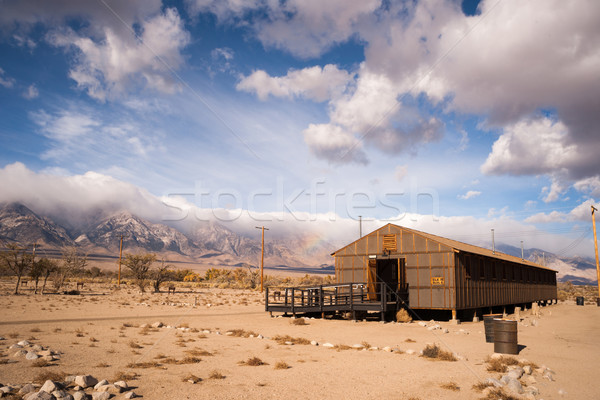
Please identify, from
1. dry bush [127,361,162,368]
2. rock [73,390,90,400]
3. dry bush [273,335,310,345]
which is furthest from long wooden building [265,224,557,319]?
rock [73,390,90,400]

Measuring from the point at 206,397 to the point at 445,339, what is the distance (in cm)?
1180

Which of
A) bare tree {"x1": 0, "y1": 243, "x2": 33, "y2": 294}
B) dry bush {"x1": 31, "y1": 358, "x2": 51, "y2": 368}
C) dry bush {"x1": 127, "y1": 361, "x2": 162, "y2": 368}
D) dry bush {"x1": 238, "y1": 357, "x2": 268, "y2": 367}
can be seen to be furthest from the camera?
bare tree {"x1": 0, "y1": 243, "x2": 33, "y2": 294}

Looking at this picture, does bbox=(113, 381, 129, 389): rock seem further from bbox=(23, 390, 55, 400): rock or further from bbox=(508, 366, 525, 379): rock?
bbox=(508, 366, 525, 379): rock

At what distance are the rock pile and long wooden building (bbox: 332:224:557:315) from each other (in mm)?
17126

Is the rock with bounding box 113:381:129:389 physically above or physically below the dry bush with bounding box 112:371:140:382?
Answer: above

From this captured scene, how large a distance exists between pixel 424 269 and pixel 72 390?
68.5 feet

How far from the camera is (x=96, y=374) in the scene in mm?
9398

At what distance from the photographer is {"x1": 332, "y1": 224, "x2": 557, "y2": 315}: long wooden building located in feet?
78.9

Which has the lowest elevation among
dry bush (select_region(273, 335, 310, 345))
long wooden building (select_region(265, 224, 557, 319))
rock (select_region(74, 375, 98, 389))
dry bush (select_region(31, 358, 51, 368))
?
dry bush (select_region(273, 335, 310, 345))

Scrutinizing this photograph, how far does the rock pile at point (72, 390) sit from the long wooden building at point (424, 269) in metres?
17.1

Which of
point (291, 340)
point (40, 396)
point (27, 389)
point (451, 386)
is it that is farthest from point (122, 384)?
point (291, 340)

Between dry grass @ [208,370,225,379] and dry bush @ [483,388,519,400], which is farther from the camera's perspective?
dry grass @ [208,370,225,379]

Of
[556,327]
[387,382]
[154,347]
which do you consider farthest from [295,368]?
[556,327]

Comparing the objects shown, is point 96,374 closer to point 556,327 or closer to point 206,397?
point 206,397
